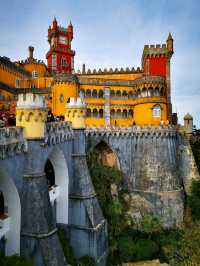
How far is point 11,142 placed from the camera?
1452 centimetres

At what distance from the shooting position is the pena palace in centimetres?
4041

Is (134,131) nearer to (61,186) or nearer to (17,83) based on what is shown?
(61,186)

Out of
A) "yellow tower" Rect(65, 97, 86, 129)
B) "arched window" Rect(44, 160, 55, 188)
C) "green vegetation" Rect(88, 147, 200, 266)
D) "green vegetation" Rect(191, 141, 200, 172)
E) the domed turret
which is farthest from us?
the domed turret

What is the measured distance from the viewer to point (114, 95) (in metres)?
43.4

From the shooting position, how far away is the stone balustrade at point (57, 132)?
60.4 feet

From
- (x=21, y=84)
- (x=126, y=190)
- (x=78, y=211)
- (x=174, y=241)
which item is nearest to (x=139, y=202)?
(x=126, y=190)

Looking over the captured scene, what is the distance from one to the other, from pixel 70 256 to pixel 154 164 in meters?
17.4

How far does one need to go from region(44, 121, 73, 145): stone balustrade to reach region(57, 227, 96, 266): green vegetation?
Result: 7468 mm

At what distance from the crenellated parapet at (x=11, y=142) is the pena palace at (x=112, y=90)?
23.0 metres

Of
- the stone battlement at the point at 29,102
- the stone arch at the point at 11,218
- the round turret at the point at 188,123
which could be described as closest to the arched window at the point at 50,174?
A: the stone arch at the point at 11,218

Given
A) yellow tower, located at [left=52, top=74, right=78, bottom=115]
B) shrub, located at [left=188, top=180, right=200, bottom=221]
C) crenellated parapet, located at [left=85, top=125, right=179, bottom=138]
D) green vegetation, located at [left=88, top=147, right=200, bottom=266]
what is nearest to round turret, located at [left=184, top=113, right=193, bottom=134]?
crenellated parapet, located at [left=85, top=125, right=179, bottom=138]

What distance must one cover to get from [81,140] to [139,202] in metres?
14.3

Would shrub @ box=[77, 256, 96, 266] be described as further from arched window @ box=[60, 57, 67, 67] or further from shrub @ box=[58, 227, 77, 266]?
arched window @ box=[60, 57, 67, 67]

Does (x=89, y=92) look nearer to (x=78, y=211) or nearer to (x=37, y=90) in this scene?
(x=37, y=90)
